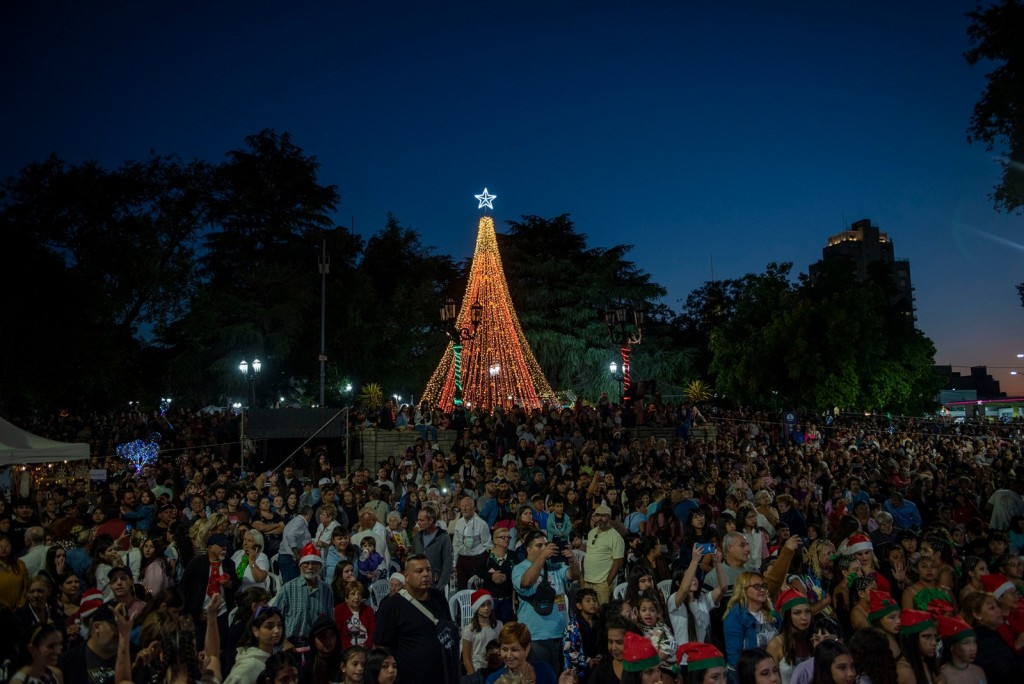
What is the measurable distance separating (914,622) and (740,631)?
1.18m

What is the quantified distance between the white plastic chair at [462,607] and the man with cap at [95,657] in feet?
8.58

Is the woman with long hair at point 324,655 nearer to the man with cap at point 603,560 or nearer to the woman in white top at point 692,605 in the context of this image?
the woman in white top at point 692,605

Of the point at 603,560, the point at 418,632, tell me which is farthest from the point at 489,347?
the point at 418,632

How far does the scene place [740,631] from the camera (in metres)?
5.79

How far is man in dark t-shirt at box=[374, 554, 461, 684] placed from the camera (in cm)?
511

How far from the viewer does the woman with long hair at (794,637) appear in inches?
206

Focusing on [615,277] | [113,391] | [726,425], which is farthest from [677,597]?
[615,277]

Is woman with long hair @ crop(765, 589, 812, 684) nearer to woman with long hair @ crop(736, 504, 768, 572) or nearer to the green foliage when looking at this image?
woman with long hair @ crop(736, 504, 768, 572)

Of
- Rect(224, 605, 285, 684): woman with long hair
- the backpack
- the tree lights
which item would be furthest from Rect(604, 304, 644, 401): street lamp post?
Rect(224, 605, 285, 684): woman with long hair

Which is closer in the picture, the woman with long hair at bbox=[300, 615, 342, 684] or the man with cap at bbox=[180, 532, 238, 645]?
the woman with long hair at bbox=[300, 615, 342, 684]

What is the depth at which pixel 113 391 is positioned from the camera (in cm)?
2638

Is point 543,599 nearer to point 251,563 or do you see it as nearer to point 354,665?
point 354,665

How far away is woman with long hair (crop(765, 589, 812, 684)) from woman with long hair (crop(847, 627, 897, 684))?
517 mm

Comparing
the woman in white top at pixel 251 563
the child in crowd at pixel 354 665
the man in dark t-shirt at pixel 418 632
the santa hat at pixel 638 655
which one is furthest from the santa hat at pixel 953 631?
the woman in white top at pixel 251 563
